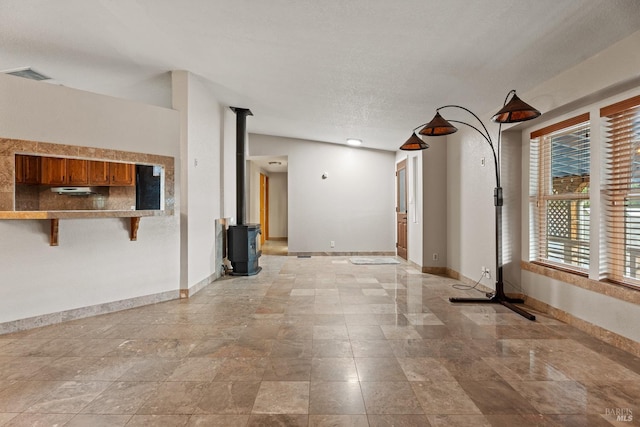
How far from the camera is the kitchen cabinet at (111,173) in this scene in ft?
12.2

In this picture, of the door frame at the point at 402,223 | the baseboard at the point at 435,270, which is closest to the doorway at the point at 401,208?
the door frame at the point at 402,223

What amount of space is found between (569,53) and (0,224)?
522 cm

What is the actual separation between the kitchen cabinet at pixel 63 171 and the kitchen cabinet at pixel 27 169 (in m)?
0.05

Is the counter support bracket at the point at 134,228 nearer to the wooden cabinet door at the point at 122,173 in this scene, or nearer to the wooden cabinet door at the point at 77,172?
the wooden cabinet door at the point at 122,173

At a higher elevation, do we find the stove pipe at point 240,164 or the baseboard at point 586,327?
the stove pipe at point 240,164

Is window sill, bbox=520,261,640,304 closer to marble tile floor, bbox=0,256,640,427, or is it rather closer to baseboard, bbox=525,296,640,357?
baseboard, bbox=525,296,640,357

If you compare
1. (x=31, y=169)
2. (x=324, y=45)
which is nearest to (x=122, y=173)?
(x=31, y=169)

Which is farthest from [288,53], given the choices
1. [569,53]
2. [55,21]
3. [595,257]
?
[595,257]

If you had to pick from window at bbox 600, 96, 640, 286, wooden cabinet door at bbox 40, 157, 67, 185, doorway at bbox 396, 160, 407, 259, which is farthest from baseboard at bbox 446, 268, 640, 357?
wooden cabinet door at bbox 40, 157, 67, 185

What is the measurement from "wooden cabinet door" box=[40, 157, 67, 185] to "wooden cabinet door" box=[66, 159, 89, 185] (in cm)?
4

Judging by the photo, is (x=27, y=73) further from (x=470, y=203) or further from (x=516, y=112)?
(x=470, y=203)

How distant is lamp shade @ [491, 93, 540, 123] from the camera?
9.56ft

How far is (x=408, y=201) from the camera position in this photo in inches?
278

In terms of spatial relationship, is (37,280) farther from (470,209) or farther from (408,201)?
(408,201)
